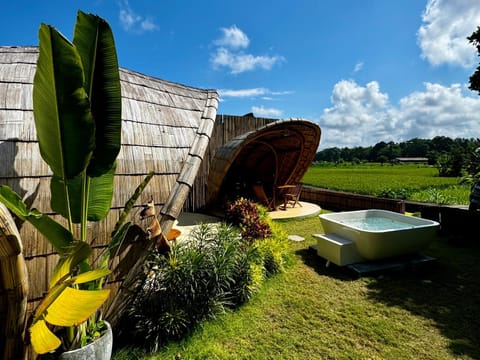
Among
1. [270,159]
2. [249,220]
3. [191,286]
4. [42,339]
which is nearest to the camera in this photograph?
[42,339]

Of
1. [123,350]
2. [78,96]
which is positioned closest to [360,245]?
[123,350]

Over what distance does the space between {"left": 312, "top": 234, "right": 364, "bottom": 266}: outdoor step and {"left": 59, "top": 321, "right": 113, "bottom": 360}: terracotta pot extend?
12.7ft

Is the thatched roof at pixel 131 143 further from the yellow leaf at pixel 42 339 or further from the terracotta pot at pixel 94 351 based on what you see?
the yellow leaf at pixel 42 339

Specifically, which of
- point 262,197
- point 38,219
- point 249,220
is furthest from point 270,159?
point 38,219

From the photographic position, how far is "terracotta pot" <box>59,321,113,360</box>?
6.73ft

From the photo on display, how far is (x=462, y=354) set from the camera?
2762 millimetres

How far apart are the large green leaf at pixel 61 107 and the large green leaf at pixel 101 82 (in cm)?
23

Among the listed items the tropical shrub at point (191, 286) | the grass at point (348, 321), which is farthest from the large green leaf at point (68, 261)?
the grass at point (348, 321)

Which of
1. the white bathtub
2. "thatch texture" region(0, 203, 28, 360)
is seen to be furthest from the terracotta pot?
the white bathtub

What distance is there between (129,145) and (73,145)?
1.18 metres

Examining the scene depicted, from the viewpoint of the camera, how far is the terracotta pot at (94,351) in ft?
6.73

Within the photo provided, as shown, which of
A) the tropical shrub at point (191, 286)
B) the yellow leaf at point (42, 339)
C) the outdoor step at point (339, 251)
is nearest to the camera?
the yellow leaf at point (42, 339)

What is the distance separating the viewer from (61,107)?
5.98 feet

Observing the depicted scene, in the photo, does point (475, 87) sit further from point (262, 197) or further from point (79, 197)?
point (79, 197)
